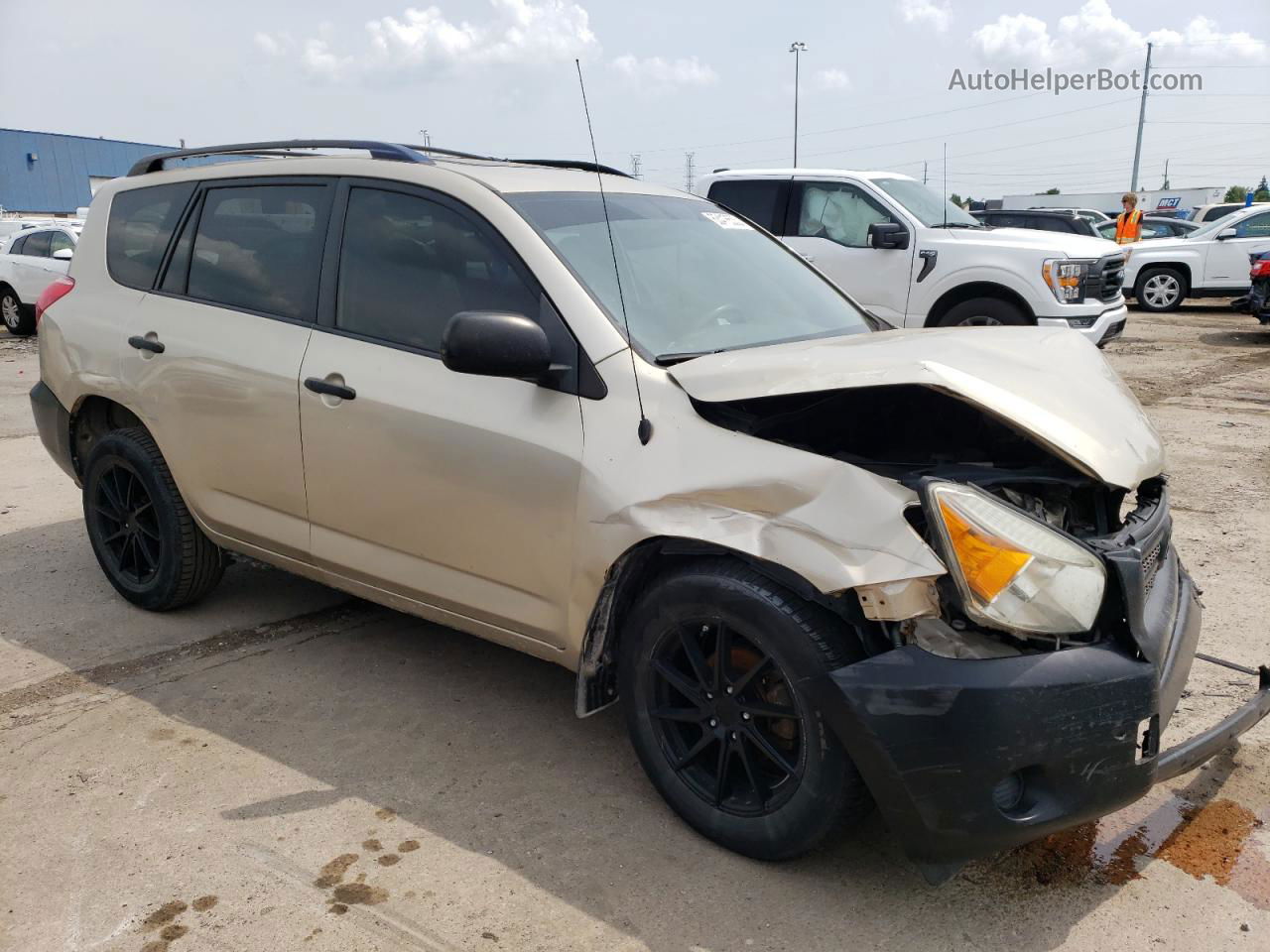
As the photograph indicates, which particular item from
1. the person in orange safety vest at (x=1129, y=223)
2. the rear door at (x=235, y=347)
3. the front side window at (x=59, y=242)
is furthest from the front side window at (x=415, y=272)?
the person in orange safety vest at (x=1129, y=223)

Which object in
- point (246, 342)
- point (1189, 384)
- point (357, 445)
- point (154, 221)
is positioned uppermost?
point (154, 221)

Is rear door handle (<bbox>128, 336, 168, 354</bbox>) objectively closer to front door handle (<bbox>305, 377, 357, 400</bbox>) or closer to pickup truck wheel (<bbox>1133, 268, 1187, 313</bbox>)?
front door handle (<bbox>305, 377, 357, 400</bbox>)

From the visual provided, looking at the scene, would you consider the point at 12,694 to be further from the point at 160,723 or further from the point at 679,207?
the point at 679,207

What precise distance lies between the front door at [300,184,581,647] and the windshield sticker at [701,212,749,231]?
3.46 ft

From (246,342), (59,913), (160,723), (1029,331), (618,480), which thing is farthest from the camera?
(246,342)

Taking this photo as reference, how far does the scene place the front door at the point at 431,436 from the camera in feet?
10.1

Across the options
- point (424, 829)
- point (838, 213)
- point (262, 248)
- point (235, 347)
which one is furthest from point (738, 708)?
point (838, 213)

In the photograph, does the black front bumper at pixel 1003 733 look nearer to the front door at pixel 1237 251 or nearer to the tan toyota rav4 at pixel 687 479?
the tan toyota rav4 at pixel 687 479

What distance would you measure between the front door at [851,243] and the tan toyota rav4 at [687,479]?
6132 millimetres

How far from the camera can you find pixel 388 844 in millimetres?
2904

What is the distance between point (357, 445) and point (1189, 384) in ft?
31.6

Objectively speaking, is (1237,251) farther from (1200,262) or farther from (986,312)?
(986,312)

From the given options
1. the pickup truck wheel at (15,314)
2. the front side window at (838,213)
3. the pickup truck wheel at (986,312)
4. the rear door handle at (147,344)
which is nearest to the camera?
the rear door handle at (147,344)

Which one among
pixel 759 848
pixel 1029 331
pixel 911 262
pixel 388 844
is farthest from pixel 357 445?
pixel 911 262
